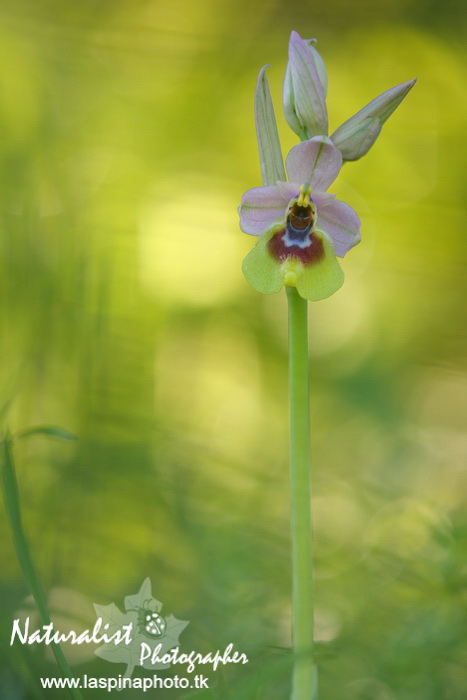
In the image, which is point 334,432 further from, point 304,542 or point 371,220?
point 304,542

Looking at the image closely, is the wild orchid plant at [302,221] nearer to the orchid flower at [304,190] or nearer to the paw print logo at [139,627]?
the orchid flower at [304,190]

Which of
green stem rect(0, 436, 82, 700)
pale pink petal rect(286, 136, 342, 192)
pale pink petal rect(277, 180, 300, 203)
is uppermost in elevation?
pale pink petal rect(286, 136, 342, 192)

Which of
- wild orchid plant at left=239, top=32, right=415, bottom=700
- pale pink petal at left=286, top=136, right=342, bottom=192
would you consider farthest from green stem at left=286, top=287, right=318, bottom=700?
pale pink petal at left=286, top=136, right=342, bottom=192

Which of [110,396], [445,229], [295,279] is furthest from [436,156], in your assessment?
[295,279]

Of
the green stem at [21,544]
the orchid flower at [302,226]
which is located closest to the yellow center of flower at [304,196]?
the orchid flower at [302,226]

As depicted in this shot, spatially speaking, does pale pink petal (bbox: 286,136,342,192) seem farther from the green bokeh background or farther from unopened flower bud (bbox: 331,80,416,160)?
the green bokeh background

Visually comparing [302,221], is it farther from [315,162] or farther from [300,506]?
[300,506]
